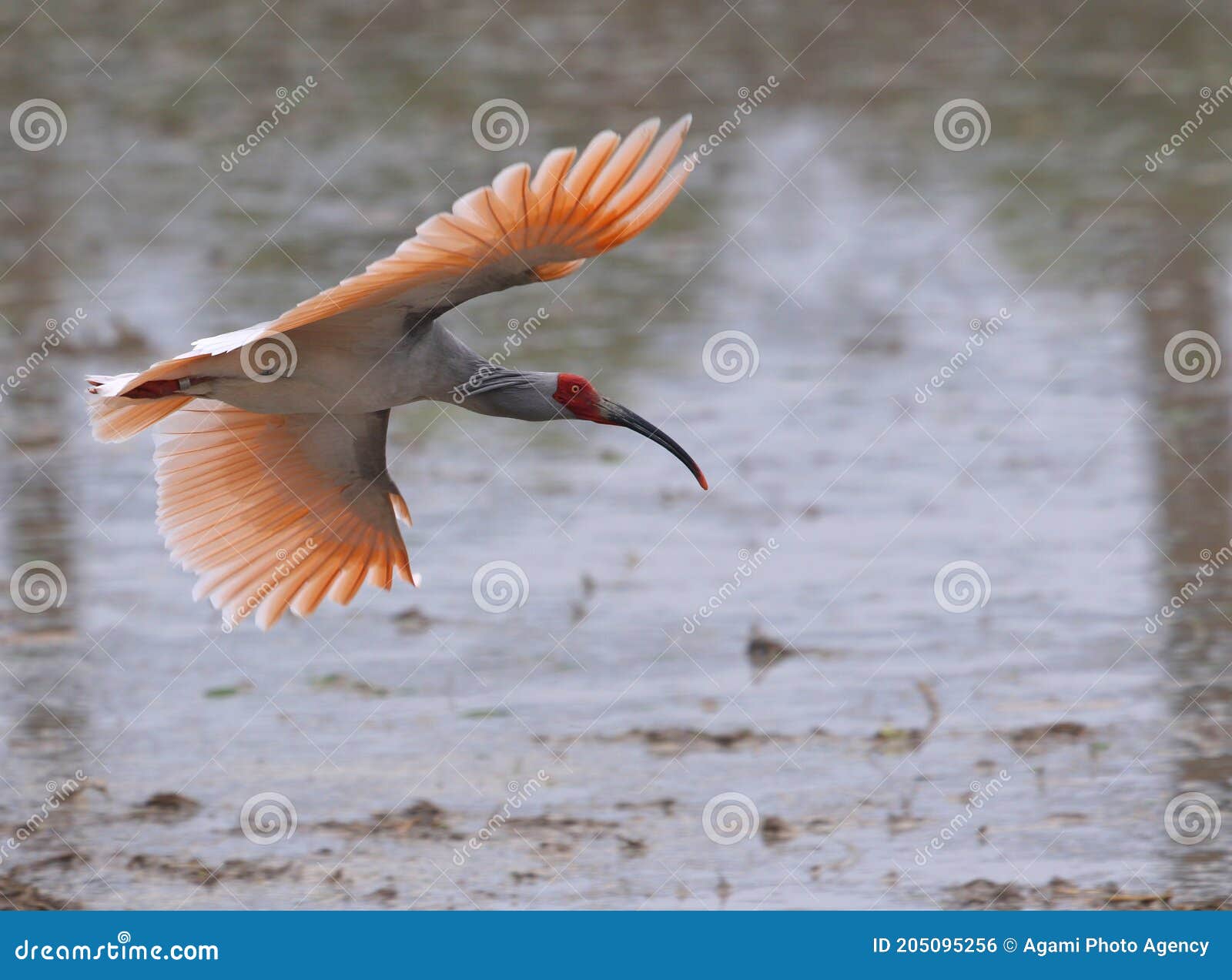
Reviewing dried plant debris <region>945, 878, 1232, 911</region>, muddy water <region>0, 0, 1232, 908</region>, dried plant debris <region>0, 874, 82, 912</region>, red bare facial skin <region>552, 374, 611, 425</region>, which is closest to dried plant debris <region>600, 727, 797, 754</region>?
muddy water <region>0, 0, 1232, 908</region>

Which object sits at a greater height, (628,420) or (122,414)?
(122,414)

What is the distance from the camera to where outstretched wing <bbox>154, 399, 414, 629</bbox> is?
22.8ft

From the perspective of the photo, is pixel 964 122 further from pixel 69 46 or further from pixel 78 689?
pixel 78 689

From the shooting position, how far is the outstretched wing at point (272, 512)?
695 cm

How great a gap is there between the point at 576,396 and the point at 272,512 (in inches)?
57.2

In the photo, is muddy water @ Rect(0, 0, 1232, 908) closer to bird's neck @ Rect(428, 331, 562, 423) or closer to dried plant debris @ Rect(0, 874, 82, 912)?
dried plant debris @ Rect(0, 874, 82, 912)

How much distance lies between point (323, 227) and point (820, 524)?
20.3ft

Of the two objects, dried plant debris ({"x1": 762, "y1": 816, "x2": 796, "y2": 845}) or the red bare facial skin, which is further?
dried plant debris ({"x1": 762, "y1": 816, "x2": 796, "y2": 845})

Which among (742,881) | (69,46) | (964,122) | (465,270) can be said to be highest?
(69,46)

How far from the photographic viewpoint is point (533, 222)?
16.7ft

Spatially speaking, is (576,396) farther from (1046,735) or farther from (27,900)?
(1046,735)

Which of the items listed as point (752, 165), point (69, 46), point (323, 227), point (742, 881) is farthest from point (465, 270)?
point (69, 46)

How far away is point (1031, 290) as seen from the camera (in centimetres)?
1379

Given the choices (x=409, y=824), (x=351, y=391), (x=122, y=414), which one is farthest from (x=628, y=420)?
(x=409, y=824)
